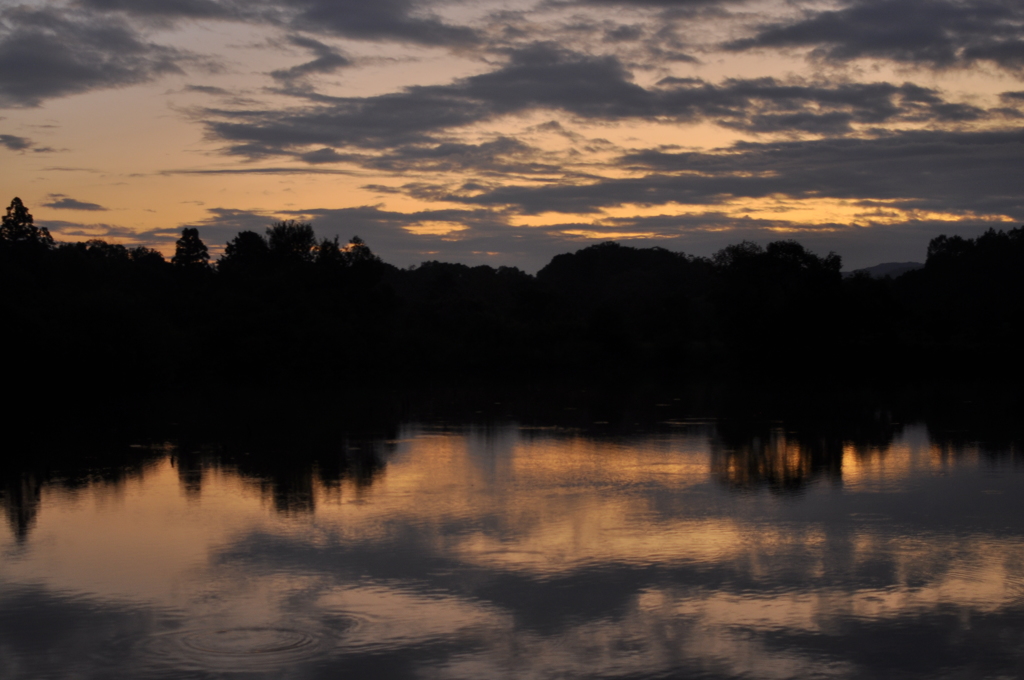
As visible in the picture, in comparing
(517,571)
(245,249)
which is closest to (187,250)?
(245,249)

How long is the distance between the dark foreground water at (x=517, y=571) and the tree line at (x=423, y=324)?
2572cm

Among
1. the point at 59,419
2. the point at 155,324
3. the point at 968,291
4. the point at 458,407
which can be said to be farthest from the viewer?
the point at 968,291

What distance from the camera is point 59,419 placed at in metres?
26.2

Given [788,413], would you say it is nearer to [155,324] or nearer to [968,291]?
[155,324]

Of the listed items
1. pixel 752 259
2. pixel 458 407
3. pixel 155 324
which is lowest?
pixel 458 407

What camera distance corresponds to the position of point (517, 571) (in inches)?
367

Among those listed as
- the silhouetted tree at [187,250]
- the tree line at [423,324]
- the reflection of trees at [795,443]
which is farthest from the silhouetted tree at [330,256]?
the reflection of trees at [795,443]

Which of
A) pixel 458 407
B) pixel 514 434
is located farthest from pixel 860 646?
pixel 458 407

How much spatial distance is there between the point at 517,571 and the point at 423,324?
182ft

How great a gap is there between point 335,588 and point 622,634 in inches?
109

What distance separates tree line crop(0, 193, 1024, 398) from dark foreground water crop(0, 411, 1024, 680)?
1012 inches

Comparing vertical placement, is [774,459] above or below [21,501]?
below

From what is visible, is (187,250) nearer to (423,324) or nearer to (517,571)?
(423,324)

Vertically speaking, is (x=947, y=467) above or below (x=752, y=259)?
below
